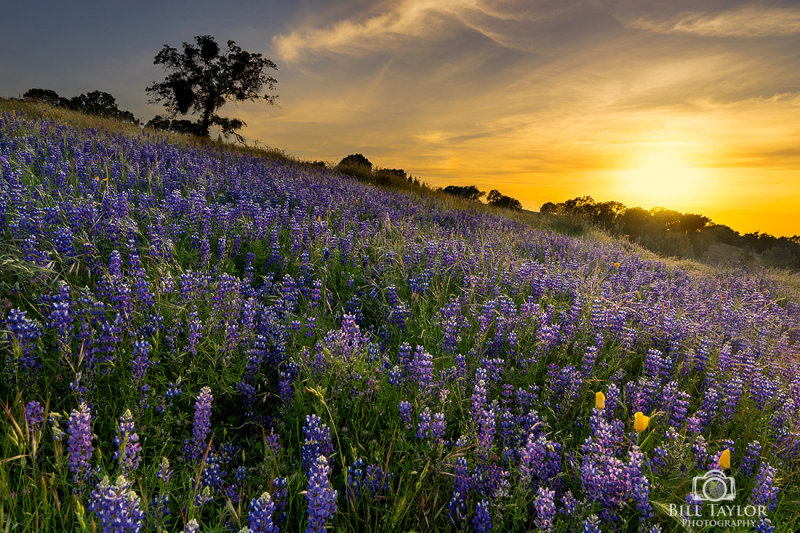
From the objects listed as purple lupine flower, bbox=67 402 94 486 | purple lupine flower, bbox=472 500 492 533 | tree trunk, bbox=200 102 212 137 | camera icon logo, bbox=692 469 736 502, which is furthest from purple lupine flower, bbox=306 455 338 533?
tree trunk, bbox=200 102 212 137

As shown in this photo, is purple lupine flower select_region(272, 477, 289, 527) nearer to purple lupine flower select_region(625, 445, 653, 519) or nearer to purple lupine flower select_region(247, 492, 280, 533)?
purple lupine flower select_region(247, 492, 280, 533)

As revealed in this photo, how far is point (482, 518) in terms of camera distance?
2.04 meters

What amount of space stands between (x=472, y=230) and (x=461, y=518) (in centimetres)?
880

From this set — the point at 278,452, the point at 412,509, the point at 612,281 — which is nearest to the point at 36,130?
the point at 278,452

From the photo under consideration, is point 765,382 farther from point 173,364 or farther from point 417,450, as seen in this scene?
point 173,364

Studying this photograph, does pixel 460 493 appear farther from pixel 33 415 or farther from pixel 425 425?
pixel 33 415

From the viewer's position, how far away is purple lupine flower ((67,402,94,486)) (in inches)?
71.5

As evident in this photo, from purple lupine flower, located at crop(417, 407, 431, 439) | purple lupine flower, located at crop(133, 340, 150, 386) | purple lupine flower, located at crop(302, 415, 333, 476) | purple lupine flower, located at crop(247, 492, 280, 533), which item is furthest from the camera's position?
purple lupine flower, located at crop(133, 340, 150, 386)

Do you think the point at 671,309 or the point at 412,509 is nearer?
the point at 412,509

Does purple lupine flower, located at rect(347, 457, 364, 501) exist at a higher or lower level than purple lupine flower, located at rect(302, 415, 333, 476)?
lower

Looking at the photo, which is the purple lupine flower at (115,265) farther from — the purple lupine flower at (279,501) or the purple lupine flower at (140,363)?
the purple lupine flower at (279,501)

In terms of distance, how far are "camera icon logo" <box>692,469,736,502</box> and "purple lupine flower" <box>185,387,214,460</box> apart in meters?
2.73

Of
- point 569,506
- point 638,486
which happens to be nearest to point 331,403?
point 569,506

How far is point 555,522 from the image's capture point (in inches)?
85.3
